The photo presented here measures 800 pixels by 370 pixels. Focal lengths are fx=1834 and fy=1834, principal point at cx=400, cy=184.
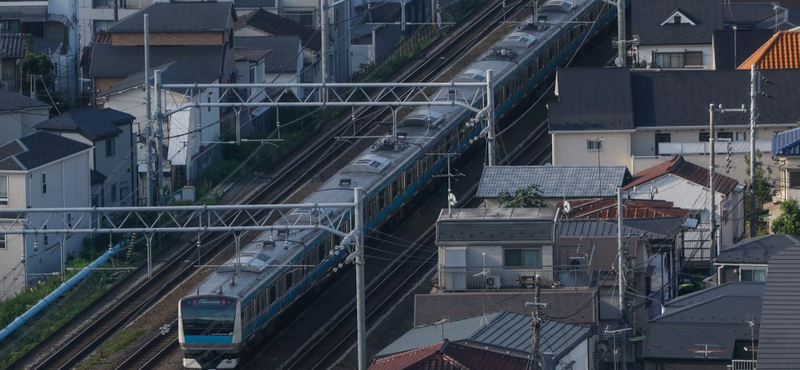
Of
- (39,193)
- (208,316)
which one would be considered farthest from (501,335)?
(39,193)

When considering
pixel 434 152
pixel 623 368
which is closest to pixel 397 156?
pixel 434 152

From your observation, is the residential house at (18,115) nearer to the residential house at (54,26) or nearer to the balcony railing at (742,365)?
the residential house at (54,26)

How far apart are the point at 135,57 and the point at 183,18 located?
1.53 metres

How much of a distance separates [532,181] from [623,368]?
9813 millimetres

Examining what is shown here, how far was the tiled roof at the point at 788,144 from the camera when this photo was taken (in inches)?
1341

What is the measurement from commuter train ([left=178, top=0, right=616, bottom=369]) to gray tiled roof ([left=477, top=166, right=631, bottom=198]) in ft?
4.15

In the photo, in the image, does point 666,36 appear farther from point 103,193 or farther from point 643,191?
point 103,193

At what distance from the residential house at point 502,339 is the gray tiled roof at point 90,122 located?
14358mm

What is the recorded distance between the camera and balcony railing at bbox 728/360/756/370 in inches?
958

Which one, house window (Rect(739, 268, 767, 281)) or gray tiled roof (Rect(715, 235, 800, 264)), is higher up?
gray tiled roof (Rect(715, 235, 800, 264))

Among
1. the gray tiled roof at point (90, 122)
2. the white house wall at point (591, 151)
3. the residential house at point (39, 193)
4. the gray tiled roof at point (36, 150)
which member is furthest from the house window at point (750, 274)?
the gray tiled roof at point (90, 122)

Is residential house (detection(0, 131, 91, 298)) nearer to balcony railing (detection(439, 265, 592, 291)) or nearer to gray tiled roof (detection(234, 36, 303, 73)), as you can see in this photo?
balcony railing (detection(439, 265, 592, 291))

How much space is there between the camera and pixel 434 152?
37.9 metres

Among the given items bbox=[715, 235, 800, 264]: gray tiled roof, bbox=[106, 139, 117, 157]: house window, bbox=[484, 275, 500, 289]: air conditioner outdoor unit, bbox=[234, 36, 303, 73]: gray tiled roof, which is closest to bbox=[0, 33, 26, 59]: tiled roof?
bbox=[234, 36, 303, 73]: gray tiled roof
